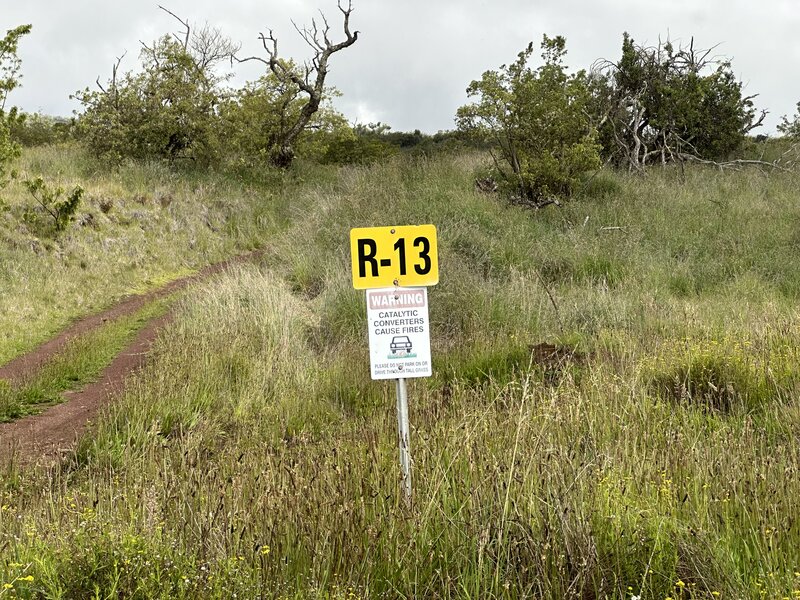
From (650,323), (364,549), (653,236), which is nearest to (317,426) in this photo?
(364,549)

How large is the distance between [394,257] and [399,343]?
20.2 inches

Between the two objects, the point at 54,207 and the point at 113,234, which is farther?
the point at 113,234

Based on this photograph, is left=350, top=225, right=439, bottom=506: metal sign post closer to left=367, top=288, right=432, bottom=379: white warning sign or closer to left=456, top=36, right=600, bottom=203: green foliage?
left=367, top=288, right=432, bottom=379: white warning sign

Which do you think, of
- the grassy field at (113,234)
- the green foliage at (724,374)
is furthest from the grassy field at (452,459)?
the grassy field at (113,234)

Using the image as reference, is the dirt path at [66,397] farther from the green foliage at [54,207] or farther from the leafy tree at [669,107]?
the leafy tree at [669,107]

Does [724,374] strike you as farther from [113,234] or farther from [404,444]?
[113,234]

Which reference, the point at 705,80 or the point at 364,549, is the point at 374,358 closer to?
the point at 364,549

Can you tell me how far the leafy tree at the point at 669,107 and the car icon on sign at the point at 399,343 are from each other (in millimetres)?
20974

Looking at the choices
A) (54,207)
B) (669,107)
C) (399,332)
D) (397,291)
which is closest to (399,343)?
(399,332)

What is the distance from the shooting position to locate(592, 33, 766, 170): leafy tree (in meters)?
23.1

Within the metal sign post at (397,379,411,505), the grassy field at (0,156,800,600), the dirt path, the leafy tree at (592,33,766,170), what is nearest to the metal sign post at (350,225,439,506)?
the metal sign post at (397,379,411,505)

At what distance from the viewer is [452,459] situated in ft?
11.5

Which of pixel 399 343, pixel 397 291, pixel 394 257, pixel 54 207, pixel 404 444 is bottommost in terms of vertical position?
pixel 404 444

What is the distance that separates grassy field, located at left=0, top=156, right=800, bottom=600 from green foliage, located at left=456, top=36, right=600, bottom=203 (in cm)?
671
